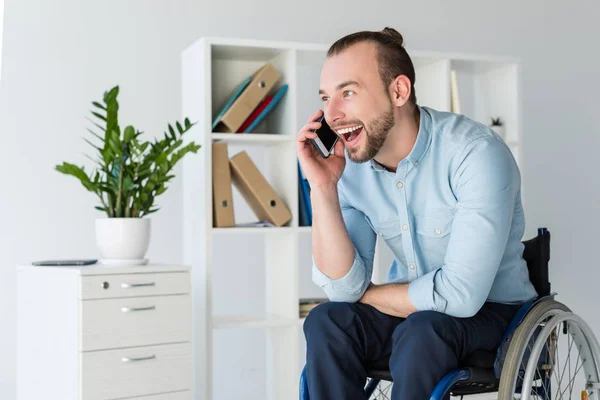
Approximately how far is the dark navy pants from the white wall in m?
Result: 2.10

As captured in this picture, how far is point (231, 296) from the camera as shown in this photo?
4.07 m

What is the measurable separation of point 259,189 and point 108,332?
31.1 inches

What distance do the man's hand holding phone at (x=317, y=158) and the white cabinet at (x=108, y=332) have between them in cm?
105

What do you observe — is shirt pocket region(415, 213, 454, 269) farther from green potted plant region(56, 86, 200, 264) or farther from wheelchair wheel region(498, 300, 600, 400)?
green potted plant region(56, 86, 200, 264)

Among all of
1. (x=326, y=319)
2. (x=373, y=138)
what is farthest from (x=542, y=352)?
(x=373, y=138)

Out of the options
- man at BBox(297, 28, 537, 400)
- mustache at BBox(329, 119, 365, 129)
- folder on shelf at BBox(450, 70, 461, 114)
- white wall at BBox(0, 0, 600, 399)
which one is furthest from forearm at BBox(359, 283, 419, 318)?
white wall at BBox(0, 0, 600, 399)

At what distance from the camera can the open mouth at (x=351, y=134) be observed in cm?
198

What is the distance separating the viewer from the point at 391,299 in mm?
1932

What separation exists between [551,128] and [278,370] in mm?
2408

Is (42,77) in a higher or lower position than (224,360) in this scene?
higher

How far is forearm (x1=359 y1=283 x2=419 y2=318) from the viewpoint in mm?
1915

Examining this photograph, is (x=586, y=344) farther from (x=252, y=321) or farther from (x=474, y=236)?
(x=252, y=321)

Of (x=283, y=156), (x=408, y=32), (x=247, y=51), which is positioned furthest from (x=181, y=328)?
(x=408, y=32)

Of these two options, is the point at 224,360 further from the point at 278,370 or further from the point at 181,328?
the point at 181,328
